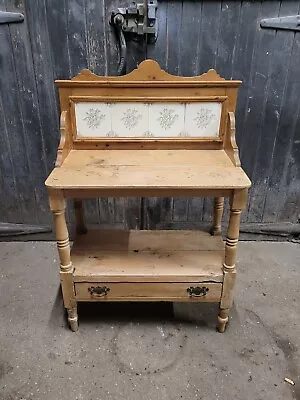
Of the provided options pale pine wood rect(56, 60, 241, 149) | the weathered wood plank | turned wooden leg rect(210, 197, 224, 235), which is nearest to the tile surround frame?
pale pine wood rect(56, 60, 241, 149)

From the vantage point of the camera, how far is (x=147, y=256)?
5.26ft

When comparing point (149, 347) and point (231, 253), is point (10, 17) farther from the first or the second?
point (149, 347)

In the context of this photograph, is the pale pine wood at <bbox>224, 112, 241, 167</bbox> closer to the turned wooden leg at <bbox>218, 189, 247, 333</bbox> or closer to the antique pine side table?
the antique pine side table

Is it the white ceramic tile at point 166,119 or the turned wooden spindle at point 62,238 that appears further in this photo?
the white ceramic tile at point 166,119

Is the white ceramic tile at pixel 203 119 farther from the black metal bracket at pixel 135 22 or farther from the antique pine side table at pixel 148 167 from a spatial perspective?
the black metal bracket at pixel 135 22

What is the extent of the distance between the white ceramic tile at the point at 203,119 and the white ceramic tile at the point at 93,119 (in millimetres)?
387

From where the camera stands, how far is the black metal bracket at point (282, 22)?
179cm

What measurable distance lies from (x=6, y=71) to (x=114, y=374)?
1685mm

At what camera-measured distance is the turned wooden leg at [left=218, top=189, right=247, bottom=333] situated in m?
1.32

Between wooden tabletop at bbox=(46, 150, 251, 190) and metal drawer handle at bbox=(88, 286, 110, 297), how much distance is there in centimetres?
49

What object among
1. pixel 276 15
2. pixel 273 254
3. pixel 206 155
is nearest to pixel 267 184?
pixel 273 254

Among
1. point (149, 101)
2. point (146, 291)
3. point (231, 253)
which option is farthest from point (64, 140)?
point (231, 253)

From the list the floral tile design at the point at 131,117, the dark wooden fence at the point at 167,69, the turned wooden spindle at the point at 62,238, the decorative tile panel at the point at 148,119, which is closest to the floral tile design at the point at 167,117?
the decorative tile panel at the point at 148,119

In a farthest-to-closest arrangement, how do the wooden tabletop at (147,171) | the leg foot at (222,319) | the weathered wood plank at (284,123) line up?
the weathered wood plank at (284,123), the leg foot at (222,319), the wooden tabletop at (147,171)
